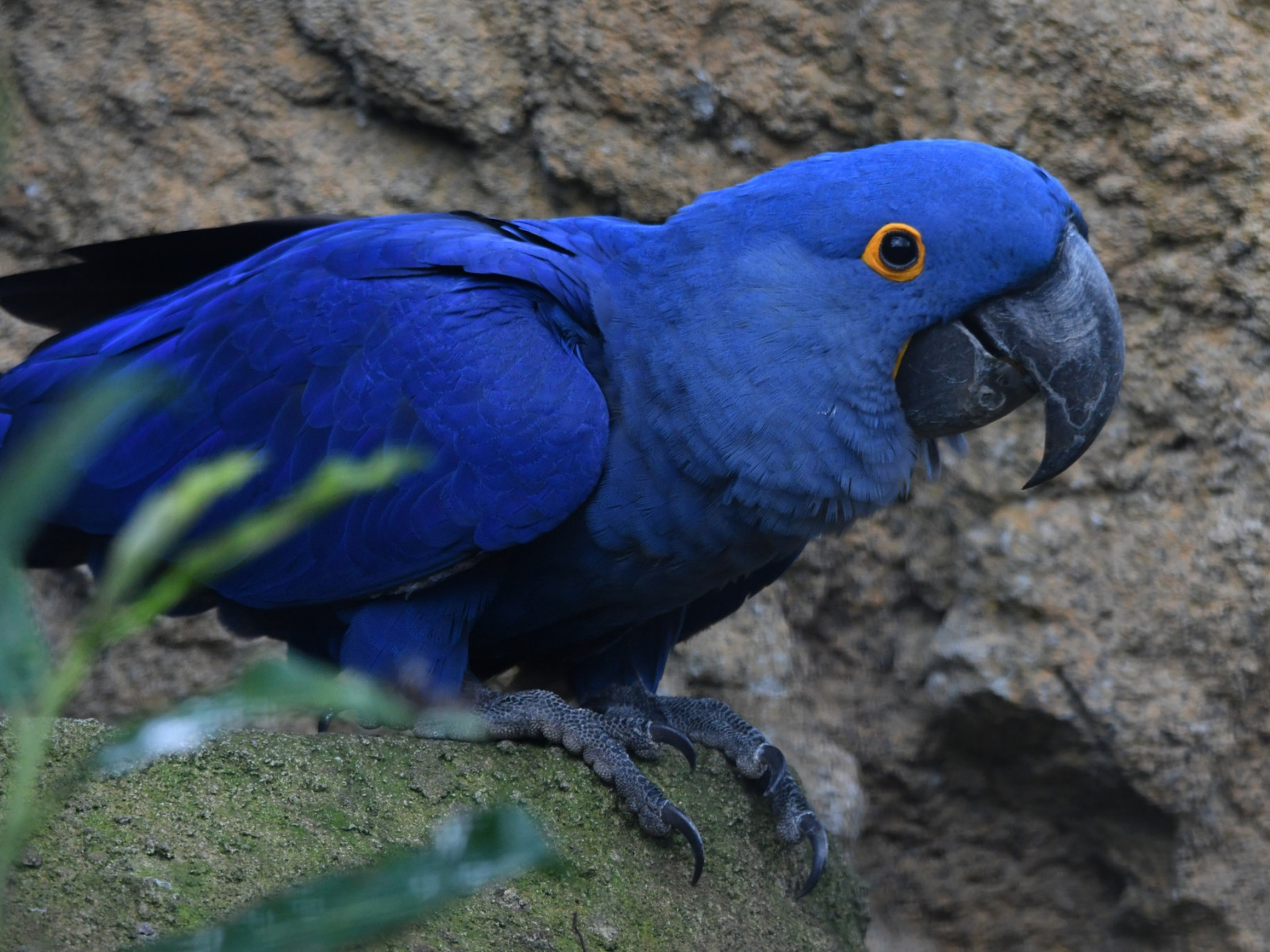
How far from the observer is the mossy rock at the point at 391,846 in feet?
5.09

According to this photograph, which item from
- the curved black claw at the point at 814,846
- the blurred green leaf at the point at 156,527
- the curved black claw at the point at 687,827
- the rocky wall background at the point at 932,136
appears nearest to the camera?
the blurred green leaf at the point at 156,527

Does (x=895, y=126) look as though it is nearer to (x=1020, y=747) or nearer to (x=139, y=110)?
(x=1020, y=747)

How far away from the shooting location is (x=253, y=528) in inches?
29.3

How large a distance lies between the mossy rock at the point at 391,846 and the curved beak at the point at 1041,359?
784 millimetres

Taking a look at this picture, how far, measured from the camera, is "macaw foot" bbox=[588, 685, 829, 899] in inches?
90.9

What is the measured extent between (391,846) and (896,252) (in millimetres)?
1187

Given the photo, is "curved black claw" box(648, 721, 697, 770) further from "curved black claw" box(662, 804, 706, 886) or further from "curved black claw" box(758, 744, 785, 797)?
"curved black claw" box(662, 804, 706, 886)

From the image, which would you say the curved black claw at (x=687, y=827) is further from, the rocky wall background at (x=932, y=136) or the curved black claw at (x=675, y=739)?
the rocky wall background at (x=932, y=136)

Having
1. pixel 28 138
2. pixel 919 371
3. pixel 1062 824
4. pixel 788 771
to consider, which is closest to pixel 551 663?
pixel 788 771

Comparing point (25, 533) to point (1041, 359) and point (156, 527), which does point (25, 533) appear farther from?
point (1041, 359)

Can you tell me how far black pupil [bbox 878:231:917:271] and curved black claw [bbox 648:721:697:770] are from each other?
2.87ft

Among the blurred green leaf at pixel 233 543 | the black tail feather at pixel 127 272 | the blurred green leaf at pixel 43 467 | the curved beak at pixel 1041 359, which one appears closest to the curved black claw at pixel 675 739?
the curved beak at pixel 1041 359

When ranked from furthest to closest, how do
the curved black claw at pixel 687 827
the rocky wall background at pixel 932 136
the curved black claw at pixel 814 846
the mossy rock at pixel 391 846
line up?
the rocky wall background at pixel 932 136 < the curved black claw at pixel 814 846 < the curved black claw at pixel 687 827 < the mossy rock at pixel 391 846

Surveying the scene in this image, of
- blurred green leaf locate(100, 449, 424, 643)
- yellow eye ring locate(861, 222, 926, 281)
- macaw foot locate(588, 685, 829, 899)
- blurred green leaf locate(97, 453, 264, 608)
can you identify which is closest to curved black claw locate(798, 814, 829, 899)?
macaw foot locate(588, 685, 829, 899)
